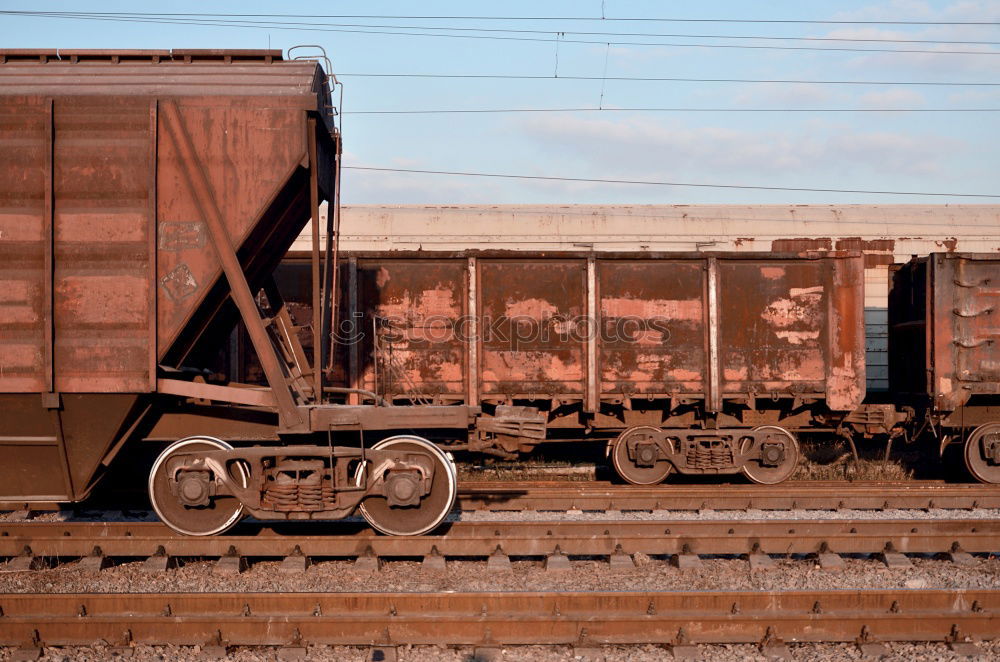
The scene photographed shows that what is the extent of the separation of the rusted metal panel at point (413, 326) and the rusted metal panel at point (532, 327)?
36 cm

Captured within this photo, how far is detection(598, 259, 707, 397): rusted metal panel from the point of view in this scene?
11.9 meters

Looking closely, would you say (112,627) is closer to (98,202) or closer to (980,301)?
(98,202)

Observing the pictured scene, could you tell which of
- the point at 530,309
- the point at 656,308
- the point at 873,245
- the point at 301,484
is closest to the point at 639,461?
the point at 656,308

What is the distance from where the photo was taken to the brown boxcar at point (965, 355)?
11914 mm

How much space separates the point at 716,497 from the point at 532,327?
11.1 feet

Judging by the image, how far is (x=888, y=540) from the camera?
729cm

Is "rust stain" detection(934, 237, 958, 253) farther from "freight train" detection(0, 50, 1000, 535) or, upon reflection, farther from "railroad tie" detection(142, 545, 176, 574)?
"railroad tie" detection(142, 545, 176, 574)

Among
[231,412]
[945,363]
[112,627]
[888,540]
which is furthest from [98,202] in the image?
[945,363]

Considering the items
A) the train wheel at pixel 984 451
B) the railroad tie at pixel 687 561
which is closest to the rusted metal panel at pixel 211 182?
the railroad tie at pixel 687 561

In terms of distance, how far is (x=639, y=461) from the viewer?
38.5 feet

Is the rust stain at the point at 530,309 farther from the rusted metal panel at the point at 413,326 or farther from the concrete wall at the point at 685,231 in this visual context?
the concrete wall at the point at 685,231

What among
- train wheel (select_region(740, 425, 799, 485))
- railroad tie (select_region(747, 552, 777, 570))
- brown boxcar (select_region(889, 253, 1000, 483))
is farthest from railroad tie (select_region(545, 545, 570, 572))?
brown boxcar (select_region(889, 253, 1000, 483))

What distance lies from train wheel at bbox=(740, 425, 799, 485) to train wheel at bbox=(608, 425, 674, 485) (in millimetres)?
1170

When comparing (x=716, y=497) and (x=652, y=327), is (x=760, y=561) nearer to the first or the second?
(x=716, y=497)
